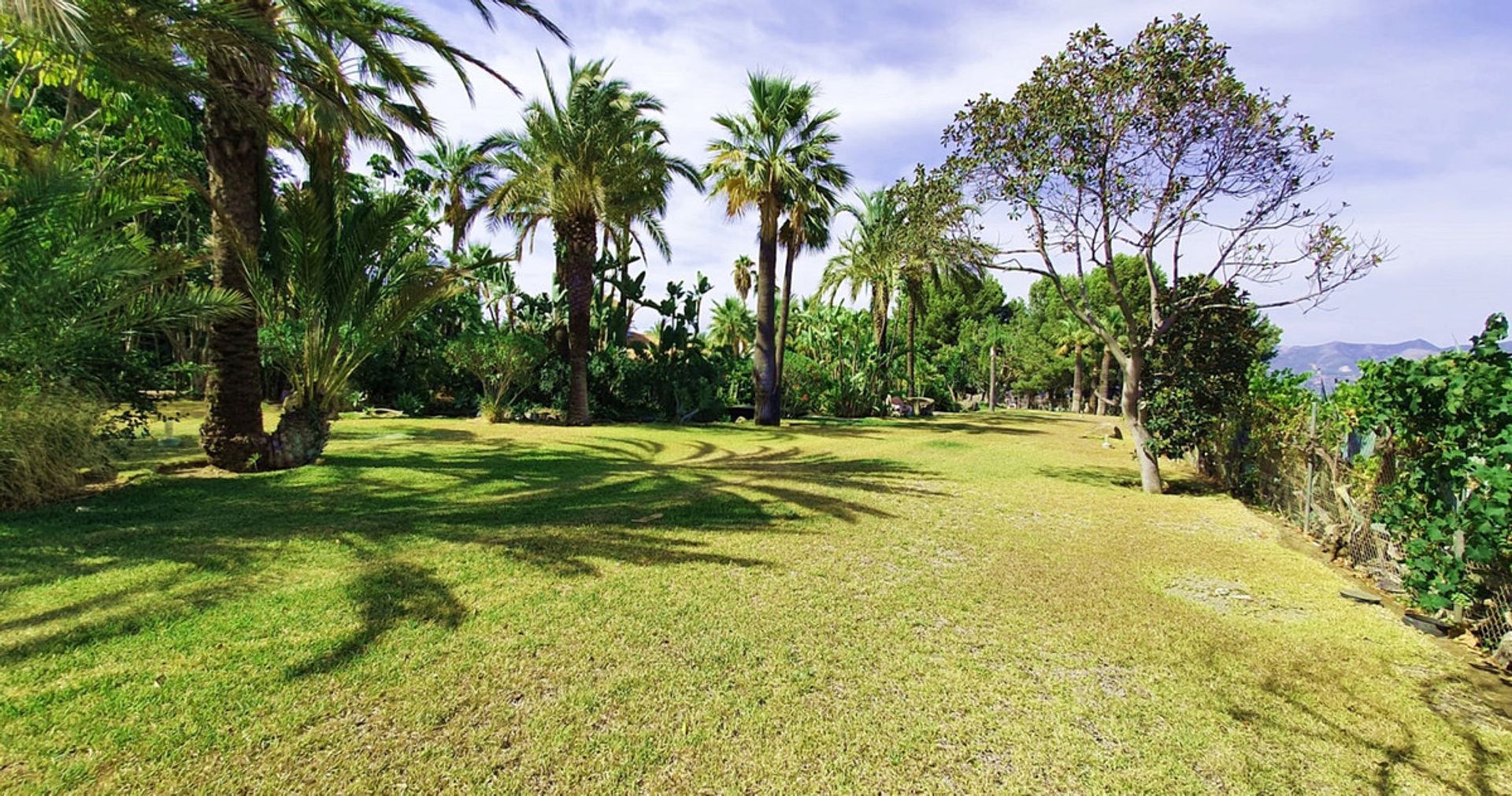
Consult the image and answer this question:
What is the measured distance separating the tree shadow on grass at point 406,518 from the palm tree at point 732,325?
34.7 m

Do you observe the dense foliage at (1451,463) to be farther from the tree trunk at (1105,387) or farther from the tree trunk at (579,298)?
the tree trunk at (1105,387)

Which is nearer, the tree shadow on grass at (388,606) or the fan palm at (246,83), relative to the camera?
the tree shadow on grass at (388,606)

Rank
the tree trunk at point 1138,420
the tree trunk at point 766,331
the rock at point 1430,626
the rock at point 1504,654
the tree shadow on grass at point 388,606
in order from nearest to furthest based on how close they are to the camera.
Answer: the tree shadow on grass at point 388,606 → the rock at point 1504,654 → the rock at point 1430,626 → the tree trunk at point 1138,420 → the tree trunk at point 766,331

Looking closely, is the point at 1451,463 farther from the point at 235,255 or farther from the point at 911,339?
the point at 911,339

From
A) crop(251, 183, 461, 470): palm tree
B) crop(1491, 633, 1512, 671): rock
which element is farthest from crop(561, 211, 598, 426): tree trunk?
crop(1491, 633, 1512, 671): rock

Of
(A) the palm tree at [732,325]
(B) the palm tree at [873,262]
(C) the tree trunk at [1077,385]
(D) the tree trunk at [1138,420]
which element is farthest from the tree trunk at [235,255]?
(C) the tree trunk at [1077,385]

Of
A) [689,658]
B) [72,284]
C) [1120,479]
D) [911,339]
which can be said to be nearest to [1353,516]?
[1120,479]

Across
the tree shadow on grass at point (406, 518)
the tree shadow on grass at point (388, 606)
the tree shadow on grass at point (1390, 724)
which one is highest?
the tree shadow on grass at point (406, 518)

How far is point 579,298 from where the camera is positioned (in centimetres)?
1812

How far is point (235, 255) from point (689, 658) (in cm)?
932

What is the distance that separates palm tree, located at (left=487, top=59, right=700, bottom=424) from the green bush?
1108 cm

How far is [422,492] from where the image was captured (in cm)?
793

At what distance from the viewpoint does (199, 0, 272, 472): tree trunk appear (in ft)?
28.3

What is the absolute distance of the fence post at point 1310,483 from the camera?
6.94 m
